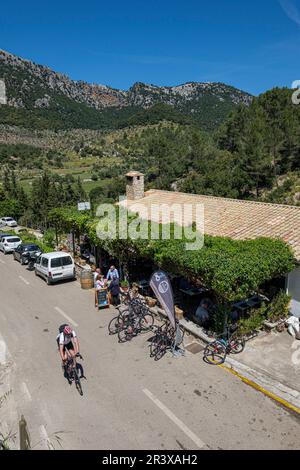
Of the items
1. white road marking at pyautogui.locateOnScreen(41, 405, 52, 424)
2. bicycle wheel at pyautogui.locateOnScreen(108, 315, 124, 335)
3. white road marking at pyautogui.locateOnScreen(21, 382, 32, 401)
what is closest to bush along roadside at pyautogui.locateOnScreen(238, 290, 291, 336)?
bicycle wheel at pyautogui.locateOnScreen(108, 315, 124, 335)

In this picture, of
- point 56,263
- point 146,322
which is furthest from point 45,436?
point 56,263

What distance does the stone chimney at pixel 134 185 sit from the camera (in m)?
22.6

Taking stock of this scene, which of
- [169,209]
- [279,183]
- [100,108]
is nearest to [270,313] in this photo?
[169,209]

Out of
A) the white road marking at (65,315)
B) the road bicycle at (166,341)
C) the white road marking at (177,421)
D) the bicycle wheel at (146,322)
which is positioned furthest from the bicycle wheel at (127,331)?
the white road marking at (177,421)

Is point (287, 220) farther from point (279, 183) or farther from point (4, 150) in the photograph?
point (4, 150)

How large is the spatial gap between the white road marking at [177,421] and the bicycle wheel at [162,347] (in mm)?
1619

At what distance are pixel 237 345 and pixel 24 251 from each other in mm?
16534

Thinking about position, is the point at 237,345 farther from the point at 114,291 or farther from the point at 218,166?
the point at 218,166

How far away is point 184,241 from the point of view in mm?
11977

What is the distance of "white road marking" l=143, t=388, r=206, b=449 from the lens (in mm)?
7059

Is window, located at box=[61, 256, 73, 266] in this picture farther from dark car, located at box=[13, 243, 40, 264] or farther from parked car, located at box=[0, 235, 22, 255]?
parked car, located at box=[0, 235, 22, 255]

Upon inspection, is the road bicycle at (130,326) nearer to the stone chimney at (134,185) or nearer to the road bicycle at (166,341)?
the road bicycle at (166,341)

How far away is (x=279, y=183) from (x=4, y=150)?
83.4m

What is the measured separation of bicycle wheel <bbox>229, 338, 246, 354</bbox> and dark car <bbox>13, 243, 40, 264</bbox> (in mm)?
15815
